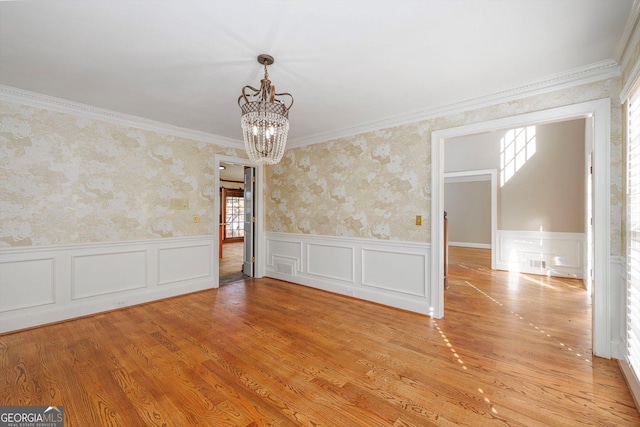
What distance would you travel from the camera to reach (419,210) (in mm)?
3451

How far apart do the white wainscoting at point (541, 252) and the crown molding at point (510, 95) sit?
148 inches

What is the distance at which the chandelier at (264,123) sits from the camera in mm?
2016

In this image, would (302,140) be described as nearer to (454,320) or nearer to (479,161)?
(454,320)

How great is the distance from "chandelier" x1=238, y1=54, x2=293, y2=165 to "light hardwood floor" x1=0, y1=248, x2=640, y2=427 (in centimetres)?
176

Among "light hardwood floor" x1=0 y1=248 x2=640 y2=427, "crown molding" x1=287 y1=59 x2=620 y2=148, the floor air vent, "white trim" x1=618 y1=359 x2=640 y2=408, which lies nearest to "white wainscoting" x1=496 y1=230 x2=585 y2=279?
the floor air vent

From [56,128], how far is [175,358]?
299 centimetres

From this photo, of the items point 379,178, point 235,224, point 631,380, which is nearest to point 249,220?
point 379,178

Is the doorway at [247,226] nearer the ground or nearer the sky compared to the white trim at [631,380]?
nearer the sky

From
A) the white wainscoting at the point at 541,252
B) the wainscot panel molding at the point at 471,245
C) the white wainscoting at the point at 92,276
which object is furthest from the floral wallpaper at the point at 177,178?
the wainscot panel molding at the point at 471,245

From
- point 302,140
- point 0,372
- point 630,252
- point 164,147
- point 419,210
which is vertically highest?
point 302,140

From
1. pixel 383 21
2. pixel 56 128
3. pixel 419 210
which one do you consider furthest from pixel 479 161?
pixel 56 128

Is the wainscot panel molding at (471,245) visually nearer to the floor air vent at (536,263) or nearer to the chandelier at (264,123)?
the floor air vent at (536,263)

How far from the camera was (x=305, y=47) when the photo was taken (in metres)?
2.13

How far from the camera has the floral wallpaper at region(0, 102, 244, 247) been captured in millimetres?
2938
